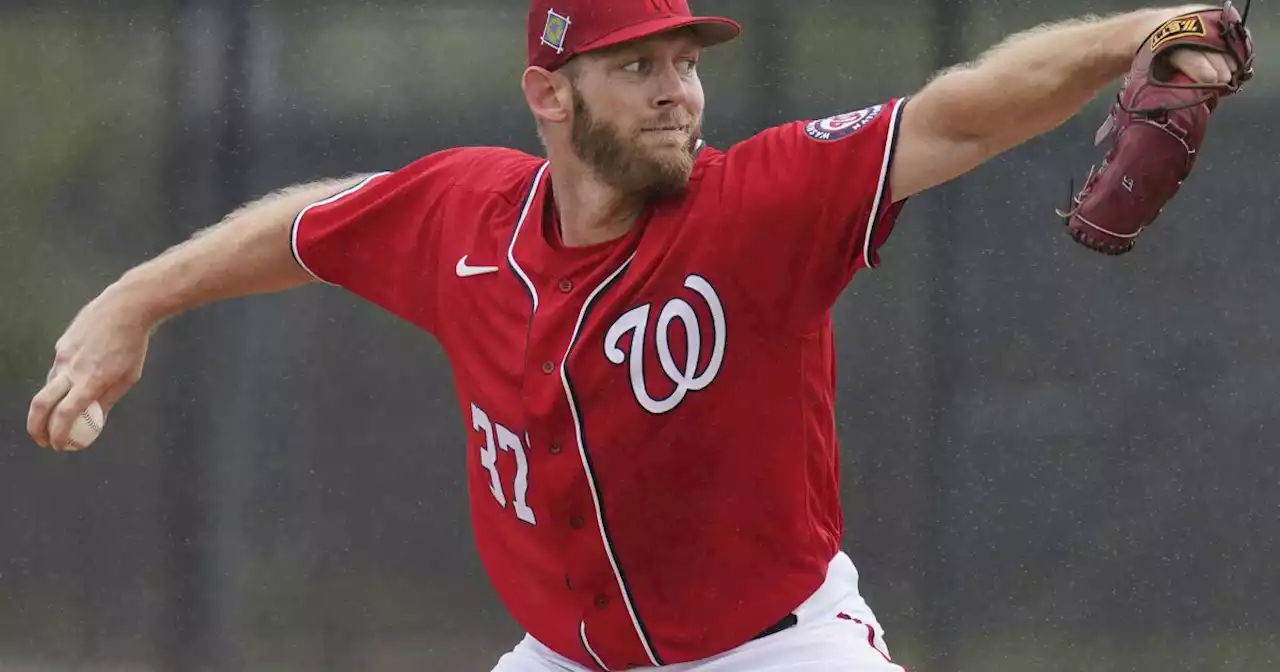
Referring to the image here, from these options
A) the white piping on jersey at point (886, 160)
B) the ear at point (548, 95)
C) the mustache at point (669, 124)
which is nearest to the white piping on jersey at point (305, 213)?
the ear at point (548, 95)

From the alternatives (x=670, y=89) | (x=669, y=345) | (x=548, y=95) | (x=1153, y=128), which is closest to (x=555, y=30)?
(x=548, y=95)

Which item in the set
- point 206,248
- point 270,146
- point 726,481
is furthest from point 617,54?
point 270,146

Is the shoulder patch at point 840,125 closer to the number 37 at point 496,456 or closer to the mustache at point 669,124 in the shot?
the mustache at point 669,124

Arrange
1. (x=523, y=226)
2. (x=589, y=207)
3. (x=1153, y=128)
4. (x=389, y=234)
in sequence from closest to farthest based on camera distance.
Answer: (x=1153, y=128)
(x=589, y=207)
(x=523, y=226)
(x=389, y=234)

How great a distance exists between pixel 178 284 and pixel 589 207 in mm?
743

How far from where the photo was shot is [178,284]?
2357mm

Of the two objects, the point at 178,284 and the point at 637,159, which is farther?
the point at 178,284

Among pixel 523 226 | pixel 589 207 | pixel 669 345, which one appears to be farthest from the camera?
pixel 523 226

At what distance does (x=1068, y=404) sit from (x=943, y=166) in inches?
66.1

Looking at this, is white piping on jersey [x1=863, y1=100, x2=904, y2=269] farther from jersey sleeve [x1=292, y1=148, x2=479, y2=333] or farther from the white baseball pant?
jersey sleeve [x1=292, y1=148, x2=479, y2=333]

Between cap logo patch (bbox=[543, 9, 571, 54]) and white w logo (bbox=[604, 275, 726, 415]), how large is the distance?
392mm

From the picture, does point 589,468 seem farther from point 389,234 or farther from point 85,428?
point 85,428

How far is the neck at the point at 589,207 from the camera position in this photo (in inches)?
79.1

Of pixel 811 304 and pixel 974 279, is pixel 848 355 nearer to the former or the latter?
→ pixel 974 279
